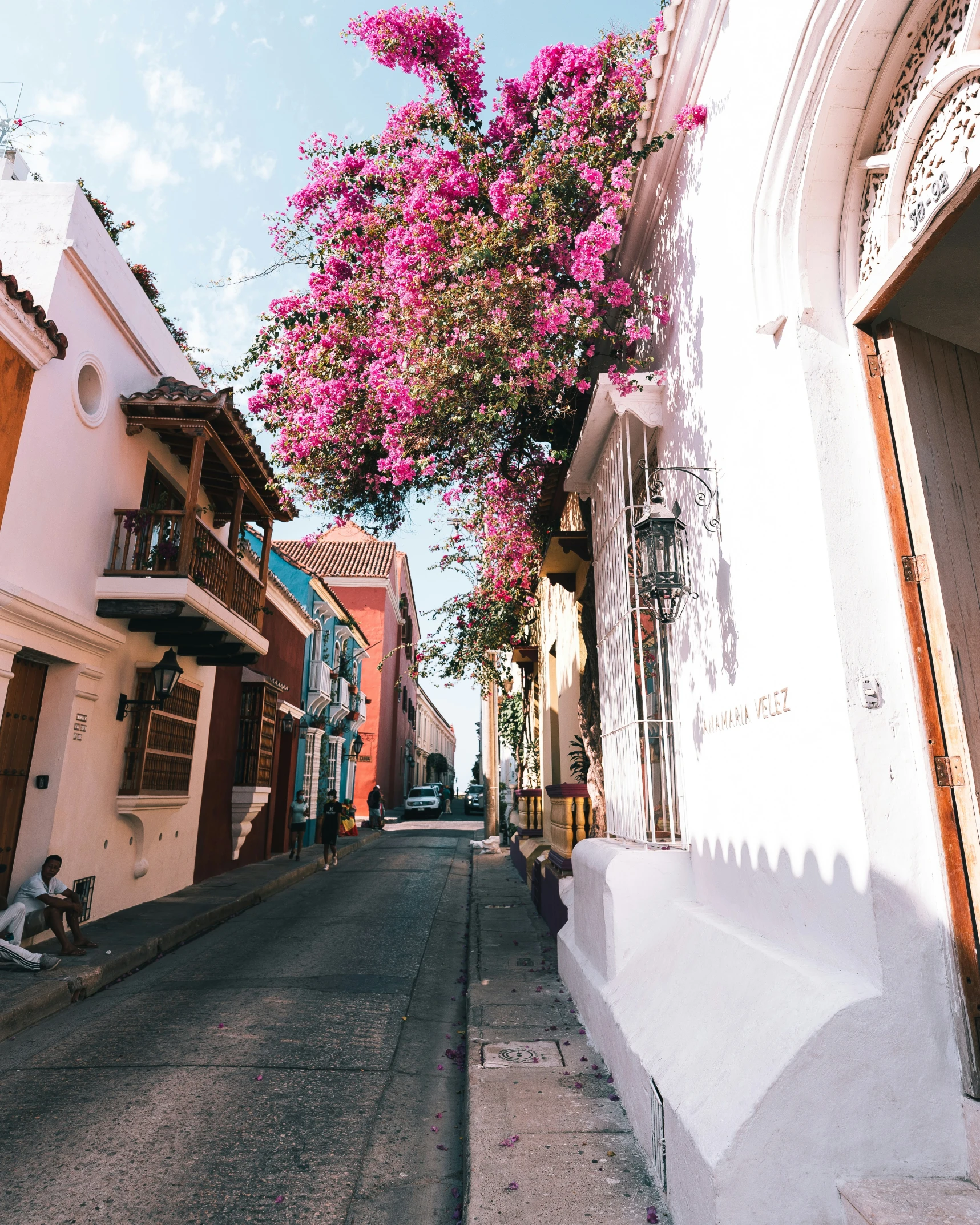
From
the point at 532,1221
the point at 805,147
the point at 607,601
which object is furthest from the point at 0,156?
the point at 532,1221

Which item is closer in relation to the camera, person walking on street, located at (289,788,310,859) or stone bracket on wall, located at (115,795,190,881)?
stone bracket on wall, located at (115,795,190,881)

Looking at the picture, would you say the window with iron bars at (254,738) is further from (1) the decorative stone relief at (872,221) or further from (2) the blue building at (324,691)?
(1) the decorative stone relief at (872,221)

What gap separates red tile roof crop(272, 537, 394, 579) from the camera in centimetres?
3430

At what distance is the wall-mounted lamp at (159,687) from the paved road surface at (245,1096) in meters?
3.27

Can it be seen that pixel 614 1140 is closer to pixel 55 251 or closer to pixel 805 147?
pixel 805 147

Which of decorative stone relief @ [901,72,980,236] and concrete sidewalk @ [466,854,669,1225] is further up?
decorative stone relief @ [901,72,980,236]

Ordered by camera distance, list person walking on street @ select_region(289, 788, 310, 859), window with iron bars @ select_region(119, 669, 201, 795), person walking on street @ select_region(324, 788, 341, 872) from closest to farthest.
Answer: window with iron bars @ select_region(119, 669, 201, 795), person walking on street @ select_region(324, 788, 341, 872), person walking on street @ select_region(289, 788, 310, 859)

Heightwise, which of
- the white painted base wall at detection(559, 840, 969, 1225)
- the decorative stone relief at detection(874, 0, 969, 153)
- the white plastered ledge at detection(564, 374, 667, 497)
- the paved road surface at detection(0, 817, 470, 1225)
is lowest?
the paved road surface at detection(0, 817, 470, 1225)

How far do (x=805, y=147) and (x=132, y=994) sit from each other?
7591mm

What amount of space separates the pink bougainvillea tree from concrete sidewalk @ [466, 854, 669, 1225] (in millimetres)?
4513

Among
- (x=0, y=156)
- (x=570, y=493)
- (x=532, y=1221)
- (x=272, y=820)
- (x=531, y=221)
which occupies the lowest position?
(x=532, y=1221)

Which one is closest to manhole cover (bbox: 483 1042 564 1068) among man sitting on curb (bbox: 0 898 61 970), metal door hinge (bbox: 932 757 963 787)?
metal door hinge (bbox: 932 757 963 787)

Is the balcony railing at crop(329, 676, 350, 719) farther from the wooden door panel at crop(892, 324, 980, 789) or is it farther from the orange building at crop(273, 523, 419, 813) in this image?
the wooden door panel at crop(892, 324, 980, 789)

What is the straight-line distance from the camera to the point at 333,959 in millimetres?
7547
